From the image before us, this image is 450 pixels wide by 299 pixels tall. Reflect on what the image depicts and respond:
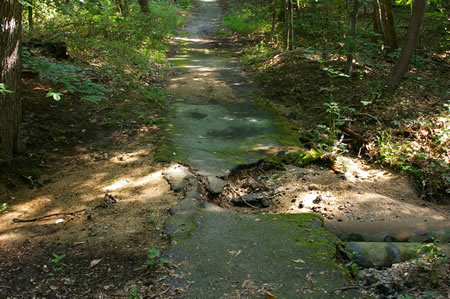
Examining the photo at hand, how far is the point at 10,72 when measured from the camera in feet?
14.7

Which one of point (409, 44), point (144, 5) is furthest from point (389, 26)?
point (144, 5)

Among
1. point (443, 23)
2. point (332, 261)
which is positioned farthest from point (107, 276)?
point (443, 23)

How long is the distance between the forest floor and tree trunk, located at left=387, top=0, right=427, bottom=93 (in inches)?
113

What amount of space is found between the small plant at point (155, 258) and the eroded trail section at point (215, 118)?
195 cm

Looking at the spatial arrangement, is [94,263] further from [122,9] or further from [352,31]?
[122,9]

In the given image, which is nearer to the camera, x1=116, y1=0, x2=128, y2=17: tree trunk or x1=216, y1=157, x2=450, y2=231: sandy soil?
x1=216, y1=157, x2=450, y2=231: sandy soil

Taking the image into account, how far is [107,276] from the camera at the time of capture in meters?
3.18

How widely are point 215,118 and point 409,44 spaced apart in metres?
5.00

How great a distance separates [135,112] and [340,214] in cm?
510

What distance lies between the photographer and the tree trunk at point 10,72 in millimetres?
4316

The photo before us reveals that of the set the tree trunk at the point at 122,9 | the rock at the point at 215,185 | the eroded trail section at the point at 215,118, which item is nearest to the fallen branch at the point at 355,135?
Result: the eroded trail section at the point at 215,118

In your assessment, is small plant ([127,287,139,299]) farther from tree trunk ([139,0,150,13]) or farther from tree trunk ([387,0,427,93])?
tree trunk ([139,0,150,13])

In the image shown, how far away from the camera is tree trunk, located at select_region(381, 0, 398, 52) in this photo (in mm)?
10234

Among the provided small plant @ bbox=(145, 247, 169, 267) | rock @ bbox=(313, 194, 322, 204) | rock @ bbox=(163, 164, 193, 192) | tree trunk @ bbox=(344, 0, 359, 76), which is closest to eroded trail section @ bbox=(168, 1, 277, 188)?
rock @ bbox=(163, 164, 193, 192)
